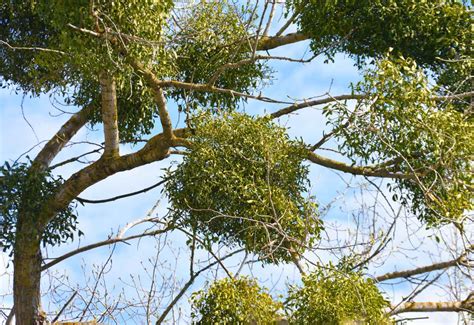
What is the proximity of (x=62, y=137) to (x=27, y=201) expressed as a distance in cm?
94

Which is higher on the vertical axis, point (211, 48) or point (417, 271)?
point (211, 48)

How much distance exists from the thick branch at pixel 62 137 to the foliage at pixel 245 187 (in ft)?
5.92

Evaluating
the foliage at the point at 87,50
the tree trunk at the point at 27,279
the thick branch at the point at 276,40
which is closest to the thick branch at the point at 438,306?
the thick branch at the point at 276,40

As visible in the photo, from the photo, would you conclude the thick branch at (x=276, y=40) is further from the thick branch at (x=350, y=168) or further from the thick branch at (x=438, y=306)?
the thick branch at (x=438, y=306)

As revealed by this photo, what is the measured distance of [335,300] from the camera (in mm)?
6219

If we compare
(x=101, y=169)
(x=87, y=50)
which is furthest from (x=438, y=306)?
(x=87, y=50)

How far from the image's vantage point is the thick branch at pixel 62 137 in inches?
334

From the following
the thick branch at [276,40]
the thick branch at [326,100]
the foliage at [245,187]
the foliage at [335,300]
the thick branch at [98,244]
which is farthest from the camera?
the thick branch at [98,244]

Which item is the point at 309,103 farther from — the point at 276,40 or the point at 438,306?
the point at 438,306

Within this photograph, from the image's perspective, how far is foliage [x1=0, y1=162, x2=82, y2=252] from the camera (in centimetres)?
792

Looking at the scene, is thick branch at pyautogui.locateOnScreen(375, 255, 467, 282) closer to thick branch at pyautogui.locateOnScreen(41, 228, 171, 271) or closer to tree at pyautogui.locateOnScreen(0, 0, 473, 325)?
tree at pyautogui.locateOnScreen(0, 0, 473, 325)

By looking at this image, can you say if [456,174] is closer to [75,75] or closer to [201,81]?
[201,81]

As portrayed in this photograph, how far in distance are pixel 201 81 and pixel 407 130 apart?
2.44 metres

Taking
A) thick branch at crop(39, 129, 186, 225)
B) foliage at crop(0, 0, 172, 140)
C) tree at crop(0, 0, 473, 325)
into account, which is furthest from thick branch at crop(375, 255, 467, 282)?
foliage at crop(0, 0, 172, 140)
